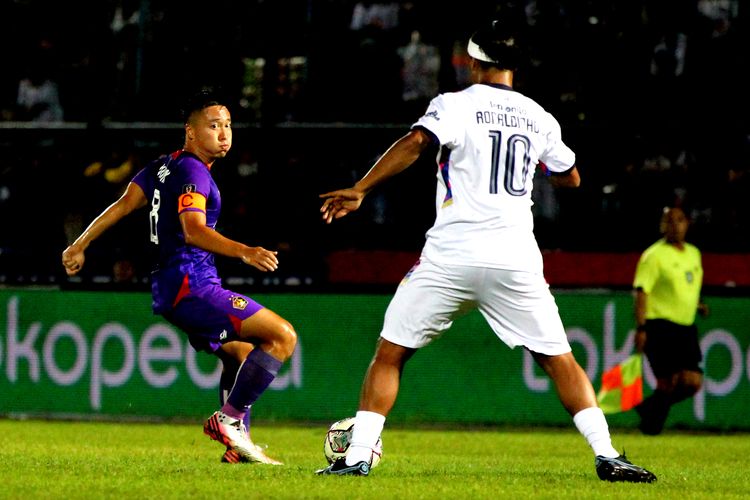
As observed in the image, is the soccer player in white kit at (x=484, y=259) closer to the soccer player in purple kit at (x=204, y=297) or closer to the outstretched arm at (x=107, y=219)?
the soccer player in purple kit at (x=204, y=297)

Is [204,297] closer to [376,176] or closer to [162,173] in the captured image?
[162,173]

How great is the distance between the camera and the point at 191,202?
25.5 feet

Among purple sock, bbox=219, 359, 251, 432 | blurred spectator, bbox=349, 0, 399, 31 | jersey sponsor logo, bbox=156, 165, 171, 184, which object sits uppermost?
blurred spectator, bbox=349, 0, 399, 31

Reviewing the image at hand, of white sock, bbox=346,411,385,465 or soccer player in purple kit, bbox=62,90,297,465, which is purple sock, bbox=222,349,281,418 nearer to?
soccer player in purple kit, bbox=62,90,297,465

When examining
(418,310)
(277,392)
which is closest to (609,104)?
(277,392)

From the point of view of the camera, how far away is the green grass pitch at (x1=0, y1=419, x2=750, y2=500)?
249 inches

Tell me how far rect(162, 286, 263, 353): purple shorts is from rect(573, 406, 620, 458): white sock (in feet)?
6.95

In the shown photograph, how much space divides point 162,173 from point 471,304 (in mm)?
2288

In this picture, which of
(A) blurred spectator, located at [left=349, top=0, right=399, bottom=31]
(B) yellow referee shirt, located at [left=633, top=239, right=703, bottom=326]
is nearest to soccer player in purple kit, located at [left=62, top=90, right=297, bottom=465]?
(B) yellow referee shirt, located at [left=633, top=239, right=703, bottom=326]

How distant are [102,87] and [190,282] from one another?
811 centimetres

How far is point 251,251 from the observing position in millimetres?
7141

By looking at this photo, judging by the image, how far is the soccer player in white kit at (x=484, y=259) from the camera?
262 inches

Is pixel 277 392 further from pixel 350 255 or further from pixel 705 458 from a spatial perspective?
pixel 705 458

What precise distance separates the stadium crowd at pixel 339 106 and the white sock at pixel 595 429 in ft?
24.7
